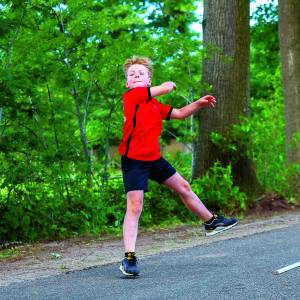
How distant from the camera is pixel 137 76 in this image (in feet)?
20.0

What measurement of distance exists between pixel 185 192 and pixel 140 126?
35.6 inches

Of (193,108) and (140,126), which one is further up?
(193,108)

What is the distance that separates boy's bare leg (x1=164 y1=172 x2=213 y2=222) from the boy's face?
0.91m

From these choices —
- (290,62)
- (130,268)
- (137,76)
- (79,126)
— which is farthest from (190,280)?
(290,62)

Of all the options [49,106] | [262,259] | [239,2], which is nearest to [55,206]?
[49,106]

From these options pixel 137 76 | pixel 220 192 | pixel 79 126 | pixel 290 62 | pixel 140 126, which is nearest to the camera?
pixel 140 126

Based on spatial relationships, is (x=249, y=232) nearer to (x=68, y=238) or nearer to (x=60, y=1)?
(x=68, y=238)

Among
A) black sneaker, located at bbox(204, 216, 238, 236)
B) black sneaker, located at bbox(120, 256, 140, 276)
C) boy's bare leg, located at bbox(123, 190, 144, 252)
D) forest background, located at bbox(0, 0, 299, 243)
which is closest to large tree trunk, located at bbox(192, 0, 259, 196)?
forest background, located at bbox(0, 0, 299, 243)

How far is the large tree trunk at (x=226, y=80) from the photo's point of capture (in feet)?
40.1

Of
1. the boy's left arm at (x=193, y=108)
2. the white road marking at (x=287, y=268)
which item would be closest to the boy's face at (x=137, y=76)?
the boy's left arm at (x=193, y=108)

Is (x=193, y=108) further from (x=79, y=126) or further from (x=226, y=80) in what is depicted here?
(x=226, y=80)

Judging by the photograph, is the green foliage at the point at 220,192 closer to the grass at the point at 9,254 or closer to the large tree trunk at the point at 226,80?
the large tree trunk at the point at 226,80

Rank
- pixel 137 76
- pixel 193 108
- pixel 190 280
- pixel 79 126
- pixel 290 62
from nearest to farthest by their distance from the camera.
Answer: pixel 190 280 → pixel 137 76 → pixel 193 108 → pixel 79 126 → pixel 290 62

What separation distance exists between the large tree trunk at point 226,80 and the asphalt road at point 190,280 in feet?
16.7
